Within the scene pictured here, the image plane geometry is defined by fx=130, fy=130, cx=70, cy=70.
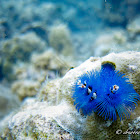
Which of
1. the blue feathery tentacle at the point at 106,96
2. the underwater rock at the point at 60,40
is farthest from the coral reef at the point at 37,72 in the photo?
the underwater rock at the point at 60,40

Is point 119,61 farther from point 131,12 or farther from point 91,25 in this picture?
point 91,25

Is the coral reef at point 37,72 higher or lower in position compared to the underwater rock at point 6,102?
higher

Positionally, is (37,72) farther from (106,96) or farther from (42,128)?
(106,96)

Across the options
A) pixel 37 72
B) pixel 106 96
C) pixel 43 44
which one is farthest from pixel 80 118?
pixel 43 44

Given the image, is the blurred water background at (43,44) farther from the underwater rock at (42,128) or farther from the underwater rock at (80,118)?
the underwater rock at (42,128)

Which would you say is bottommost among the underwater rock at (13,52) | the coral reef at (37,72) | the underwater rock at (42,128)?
the underwater rock at (42,128)

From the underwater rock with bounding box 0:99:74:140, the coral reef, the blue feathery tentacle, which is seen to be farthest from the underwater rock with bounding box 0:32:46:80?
the blue feathery tentacle

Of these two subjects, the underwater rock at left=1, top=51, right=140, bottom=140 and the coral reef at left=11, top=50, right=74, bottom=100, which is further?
the coral reef at left=11, top=50, right=74, bottom=100

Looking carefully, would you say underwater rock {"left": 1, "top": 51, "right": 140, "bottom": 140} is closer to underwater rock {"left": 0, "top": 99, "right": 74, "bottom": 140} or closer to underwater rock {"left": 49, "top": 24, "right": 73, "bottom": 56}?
underwater rock {"left": 0, "top": 99, "right": 74, "bottom": 140}
